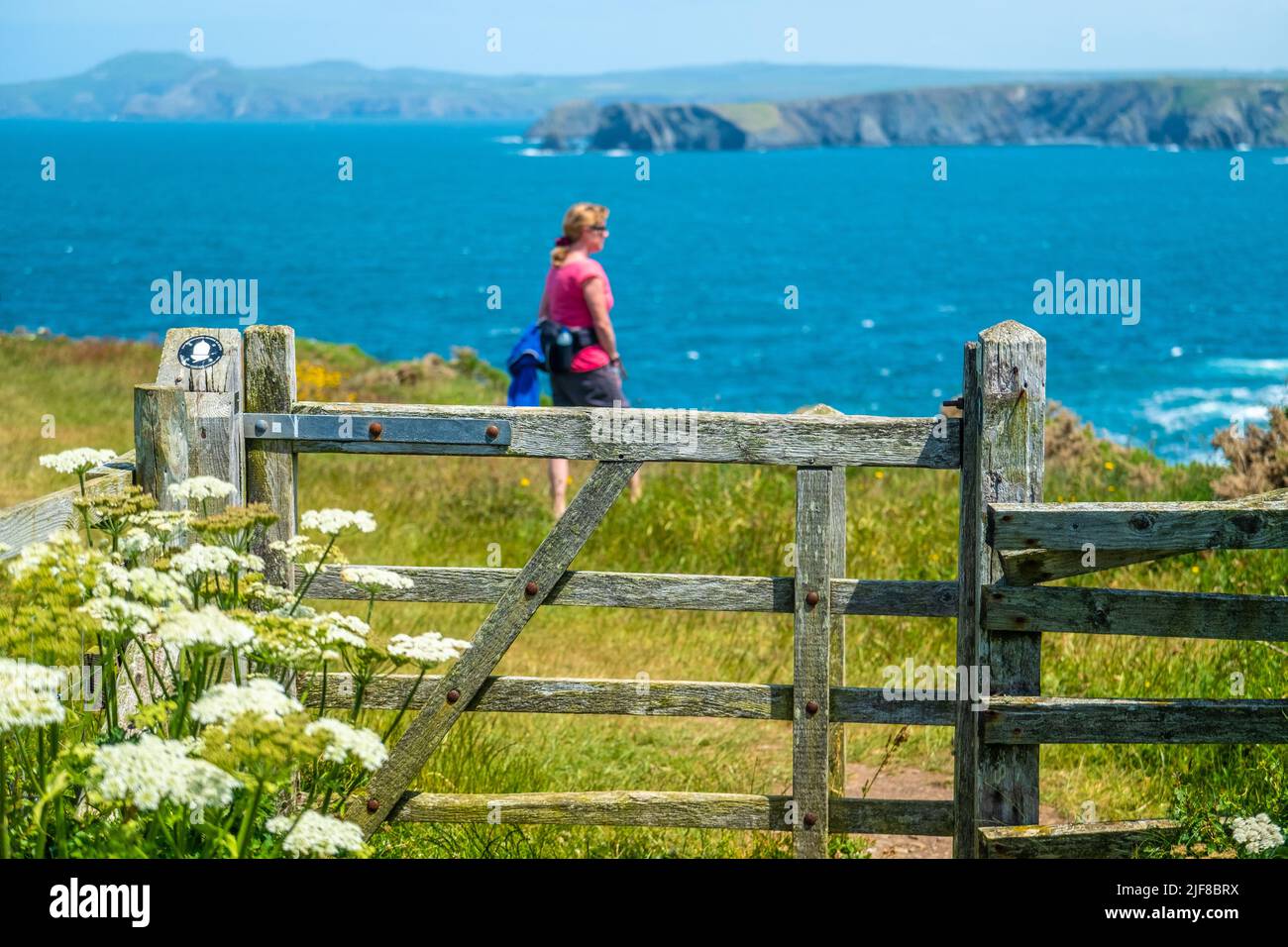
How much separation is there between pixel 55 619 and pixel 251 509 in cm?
58

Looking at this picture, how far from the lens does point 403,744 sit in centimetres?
469

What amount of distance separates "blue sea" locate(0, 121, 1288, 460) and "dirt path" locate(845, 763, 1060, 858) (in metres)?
8.51

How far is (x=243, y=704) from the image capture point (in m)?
3.04

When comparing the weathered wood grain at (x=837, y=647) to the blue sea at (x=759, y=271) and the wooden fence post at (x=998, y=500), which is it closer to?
the wooden fence post at (x=998, y=500)

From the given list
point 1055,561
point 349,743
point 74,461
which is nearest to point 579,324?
point 1055,561

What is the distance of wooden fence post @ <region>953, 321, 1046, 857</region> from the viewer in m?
4.33

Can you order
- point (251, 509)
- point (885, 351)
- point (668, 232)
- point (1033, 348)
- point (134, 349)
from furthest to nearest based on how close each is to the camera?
1. point (668, 232)
2. point (885, 351)
3. point (134, 349)
4. point (1033, 348)
5. point (251, 509)

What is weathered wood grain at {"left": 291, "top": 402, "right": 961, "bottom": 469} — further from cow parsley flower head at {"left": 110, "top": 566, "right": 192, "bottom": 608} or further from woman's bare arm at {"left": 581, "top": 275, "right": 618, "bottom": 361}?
woman's bare arm at {"left": 581, "top": 275, "right": 618, "bottom": 361}

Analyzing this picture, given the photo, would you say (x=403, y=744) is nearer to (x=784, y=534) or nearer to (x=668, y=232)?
(x=784, y=534)

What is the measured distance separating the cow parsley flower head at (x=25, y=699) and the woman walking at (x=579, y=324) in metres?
7.32

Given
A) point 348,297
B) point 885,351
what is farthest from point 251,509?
point 348,297

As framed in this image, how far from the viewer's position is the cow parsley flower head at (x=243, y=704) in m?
3.00

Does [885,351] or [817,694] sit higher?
[885,351]

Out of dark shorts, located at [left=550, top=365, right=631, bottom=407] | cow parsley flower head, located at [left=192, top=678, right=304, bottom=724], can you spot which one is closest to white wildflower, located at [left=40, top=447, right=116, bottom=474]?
cow parsley flower head, located at [left=192, top=678, right=304, bottom=724]
